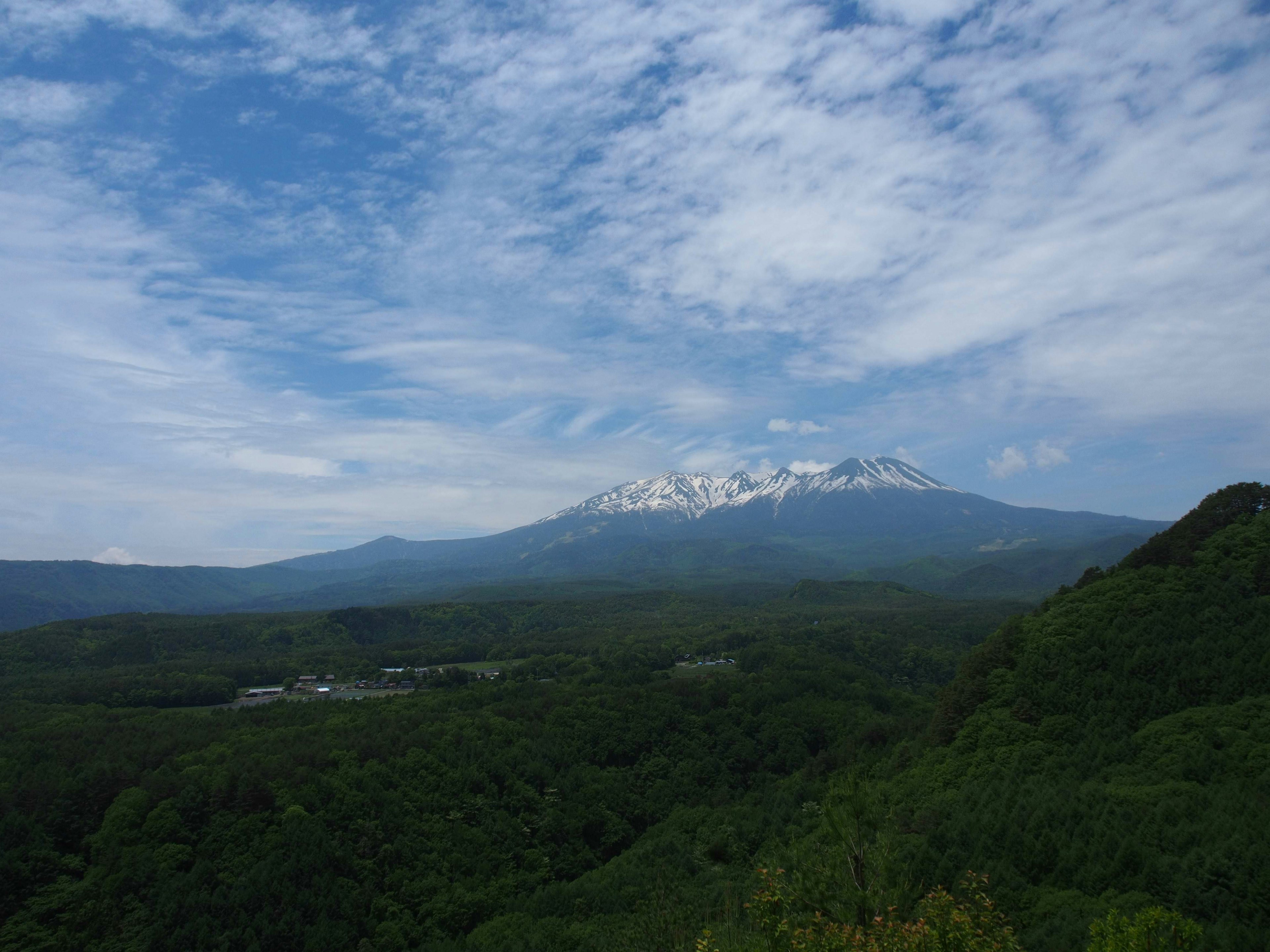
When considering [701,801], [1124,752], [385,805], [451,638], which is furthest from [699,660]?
[1124,752]

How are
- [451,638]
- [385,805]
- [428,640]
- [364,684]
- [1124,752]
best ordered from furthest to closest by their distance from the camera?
[451,638], [428,640], [364,684], [385,805], [1124,752]

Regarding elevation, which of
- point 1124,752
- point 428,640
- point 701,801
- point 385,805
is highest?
point 1124,752

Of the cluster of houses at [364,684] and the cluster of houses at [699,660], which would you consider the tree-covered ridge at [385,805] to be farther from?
the cluster of houses at [699,660]

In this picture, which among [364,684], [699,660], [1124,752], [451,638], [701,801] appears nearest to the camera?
[1124,752]

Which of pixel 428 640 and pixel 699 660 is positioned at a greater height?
pixel 428 640

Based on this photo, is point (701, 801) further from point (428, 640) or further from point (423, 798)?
point (428, 640)

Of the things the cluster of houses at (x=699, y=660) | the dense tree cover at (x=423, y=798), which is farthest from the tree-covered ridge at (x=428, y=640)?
the cluster of houses at (x=699, y=660)

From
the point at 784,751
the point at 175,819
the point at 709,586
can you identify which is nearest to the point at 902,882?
the point at 175,819
